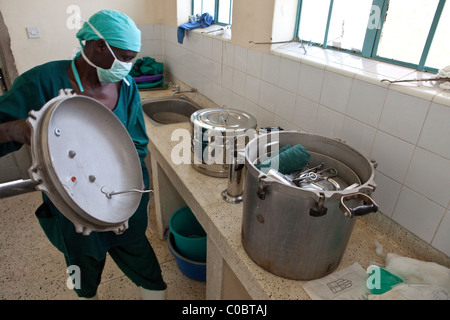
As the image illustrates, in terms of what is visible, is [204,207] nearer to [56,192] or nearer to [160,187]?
[56,192]

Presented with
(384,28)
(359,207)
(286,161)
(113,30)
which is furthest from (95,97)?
(384,28)

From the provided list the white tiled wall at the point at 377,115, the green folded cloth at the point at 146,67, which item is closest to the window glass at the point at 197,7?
the green folded cloth at the point at 146,67

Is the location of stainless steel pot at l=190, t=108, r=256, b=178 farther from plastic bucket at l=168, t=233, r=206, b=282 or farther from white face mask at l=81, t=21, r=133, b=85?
plastic bucket at l=168, t=233, r=206, b=282

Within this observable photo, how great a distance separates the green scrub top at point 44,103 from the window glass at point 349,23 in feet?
3.11

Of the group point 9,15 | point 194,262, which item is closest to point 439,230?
point 194,262

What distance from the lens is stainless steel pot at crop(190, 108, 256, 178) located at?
1265mm

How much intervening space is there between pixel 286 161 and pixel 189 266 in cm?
107

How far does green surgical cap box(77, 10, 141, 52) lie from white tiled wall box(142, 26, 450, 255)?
681mm

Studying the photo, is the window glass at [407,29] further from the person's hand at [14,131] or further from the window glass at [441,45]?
the person's hand at [14,131]

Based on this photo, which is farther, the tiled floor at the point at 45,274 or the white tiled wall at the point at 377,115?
the tiled floor at the point at 45,274

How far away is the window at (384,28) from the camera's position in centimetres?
103

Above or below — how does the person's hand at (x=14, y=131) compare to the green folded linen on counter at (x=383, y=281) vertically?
above

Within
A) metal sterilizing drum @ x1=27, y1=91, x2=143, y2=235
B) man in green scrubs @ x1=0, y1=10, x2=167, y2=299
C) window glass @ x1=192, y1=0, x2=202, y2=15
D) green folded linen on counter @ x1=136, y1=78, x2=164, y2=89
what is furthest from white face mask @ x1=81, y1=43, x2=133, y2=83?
window glass @ x1=192, y1=0, x2=202, y2=15

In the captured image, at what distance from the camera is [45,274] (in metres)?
1.86
